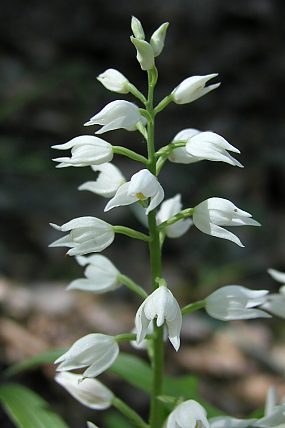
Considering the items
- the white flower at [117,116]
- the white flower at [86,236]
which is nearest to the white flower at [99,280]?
the white flower at [86,236]

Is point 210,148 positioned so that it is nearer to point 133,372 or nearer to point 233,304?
point 233,304

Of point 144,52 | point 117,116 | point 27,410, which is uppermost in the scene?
point 144,52

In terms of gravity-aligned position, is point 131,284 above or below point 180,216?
below

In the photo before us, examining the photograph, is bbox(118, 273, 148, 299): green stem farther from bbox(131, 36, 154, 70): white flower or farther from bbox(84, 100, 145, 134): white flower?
bbox(131, 36, 154, 70): white flower

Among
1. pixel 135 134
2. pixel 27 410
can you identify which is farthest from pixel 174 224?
pixel 135 134

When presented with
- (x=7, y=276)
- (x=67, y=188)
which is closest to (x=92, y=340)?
(x=7, y=276)

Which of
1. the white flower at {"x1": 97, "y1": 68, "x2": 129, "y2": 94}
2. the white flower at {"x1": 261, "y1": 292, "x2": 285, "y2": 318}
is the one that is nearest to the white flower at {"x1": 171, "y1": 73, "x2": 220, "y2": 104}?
the white flower at {"x1": 97, "y1": 68, "x2": 129, "y2": 94}
